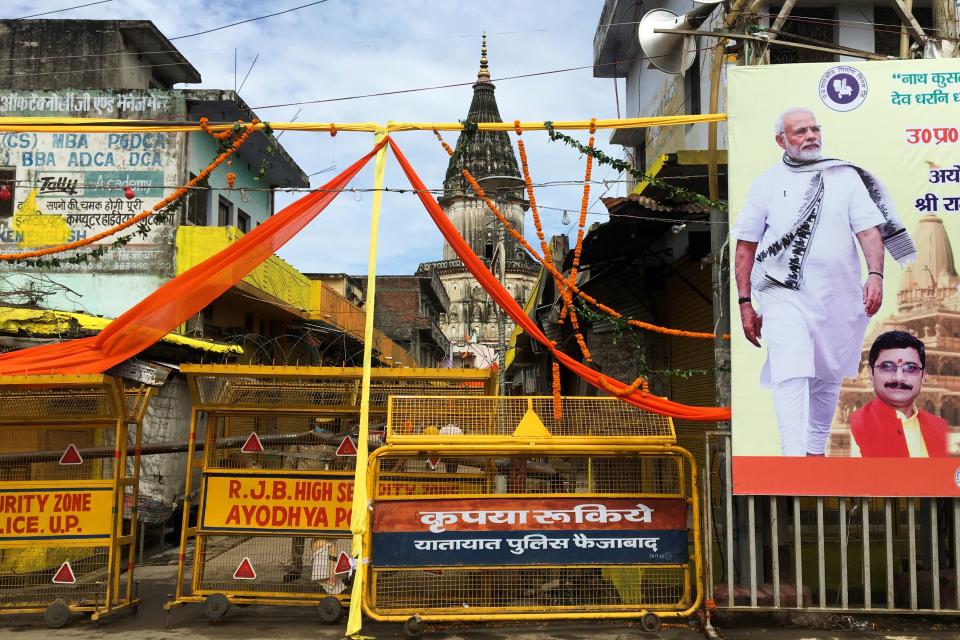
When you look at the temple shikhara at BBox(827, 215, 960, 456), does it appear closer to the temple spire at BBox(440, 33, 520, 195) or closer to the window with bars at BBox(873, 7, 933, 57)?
the window with bars at BBox(873, 7, 933, 57)

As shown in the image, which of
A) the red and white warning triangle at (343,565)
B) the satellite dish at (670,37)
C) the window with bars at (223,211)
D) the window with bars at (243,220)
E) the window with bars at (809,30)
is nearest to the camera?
the red and white warning triangle at (343,565)

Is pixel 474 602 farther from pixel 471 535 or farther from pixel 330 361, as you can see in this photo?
A: pixel 330 361

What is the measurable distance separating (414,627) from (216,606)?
5.76ft

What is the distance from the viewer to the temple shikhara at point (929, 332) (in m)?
6.37

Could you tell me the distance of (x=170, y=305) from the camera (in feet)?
22.0

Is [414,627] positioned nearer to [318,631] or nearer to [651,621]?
[318,631]

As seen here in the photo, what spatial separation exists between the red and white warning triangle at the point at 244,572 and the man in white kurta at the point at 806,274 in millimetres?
4595

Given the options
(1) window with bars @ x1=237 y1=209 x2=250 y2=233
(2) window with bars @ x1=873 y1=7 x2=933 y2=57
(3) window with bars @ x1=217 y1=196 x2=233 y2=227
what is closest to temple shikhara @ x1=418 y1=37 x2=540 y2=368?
(1) window with bars @ x1=237 y1=209 x2=250 y2=233

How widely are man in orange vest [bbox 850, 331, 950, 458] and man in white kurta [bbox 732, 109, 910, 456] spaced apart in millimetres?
218

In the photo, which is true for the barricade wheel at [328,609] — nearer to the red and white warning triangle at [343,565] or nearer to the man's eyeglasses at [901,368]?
the red and white warning triangle at [343,565]

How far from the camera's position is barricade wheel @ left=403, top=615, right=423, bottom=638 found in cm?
614

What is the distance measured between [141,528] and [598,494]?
257 inches

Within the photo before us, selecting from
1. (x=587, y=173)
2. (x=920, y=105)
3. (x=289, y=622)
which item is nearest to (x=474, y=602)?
(x=289, y=622)

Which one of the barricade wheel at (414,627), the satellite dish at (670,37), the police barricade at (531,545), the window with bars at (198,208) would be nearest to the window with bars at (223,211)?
the window with bars at (198,208)
